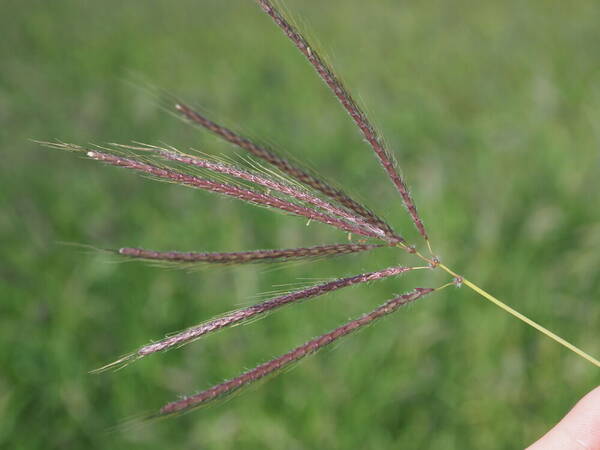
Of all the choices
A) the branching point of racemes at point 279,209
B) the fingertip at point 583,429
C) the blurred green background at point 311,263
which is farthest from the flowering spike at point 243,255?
the fingertip at point 583,429

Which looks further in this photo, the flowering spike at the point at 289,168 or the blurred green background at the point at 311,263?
the blurred green background at the point at 311,263

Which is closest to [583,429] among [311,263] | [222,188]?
[222,188]

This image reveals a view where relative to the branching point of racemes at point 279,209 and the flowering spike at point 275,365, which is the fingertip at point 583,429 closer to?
the branching point of racemes at point 279,209

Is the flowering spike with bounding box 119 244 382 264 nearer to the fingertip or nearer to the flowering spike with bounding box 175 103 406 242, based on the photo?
the flowering spike with bounding box 175 103 406 242

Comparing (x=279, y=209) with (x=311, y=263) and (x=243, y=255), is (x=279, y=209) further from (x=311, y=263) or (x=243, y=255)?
(x=311, y=263)

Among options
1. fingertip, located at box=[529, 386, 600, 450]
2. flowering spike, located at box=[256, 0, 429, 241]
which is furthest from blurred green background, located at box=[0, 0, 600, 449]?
fingertip, located at box=[529, 386, 600, 450]

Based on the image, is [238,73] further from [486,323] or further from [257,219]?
[486,323]
